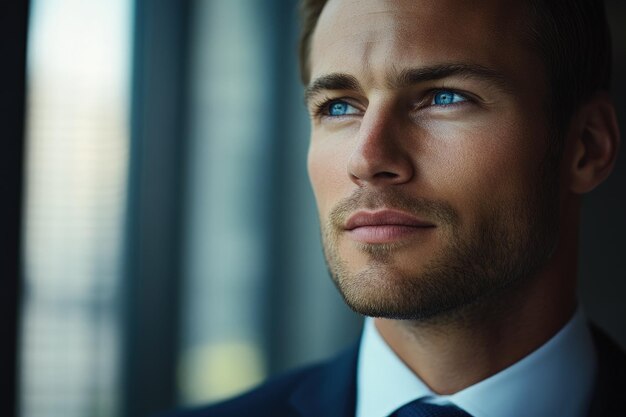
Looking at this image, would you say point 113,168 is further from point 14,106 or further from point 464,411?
point 464,411

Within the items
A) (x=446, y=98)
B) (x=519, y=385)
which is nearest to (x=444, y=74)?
(x=446, y=98)

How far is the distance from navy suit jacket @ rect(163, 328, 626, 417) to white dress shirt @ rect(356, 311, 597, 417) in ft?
0.12

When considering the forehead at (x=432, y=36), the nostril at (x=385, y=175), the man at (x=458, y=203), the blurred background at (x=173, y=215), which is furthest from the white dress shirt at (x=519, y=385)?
the blurred background at (x=173, y=215)

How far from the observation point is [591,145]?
202 cm

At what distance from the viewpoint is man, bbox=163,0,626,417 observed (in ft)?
5.65

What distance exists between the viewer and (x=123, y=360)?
136 inches

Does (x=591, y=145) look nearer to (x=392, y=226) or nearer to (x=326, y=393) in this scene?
(x=392, y=226)

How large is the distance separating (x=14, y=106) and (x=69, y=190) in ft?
4.53

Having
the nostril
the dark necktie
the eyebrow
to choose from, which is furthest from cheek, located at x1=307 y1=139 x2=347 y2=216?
the dark necktie

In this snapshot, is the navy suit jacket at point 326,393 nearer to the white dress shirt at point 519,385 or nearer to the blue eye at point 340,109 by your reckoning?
the white dress shirt at point 519,385

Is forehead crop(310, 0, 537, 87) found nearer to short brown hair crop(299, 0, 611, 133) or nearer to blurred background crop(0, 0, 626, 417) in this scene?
short brown hair crop(299, 0, 611, 133)

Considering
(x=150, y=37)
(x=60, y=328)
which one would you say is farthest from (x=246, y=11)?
(x=60, y=328)

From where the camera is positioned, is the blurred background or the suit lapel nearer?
the suit lapel

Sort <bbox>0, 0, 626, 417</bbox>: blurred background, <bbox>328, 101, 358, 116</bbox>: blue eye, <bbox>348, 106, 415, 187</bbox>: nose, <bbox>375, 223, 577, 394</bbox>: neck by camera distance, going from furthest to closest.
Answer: <bbox>0, 0, 626, 417</bbox>: blurred background
<bbox>328, 101, 358, 116</bbox>: blue eye
<bbox>375, 223, 577, 394</bbox>: neck
<bbox>348, 106, 415, 187</bbox>: nose
